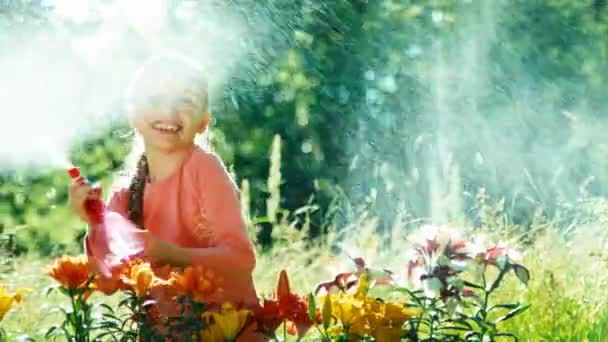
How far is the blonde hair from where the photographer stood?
78.9 inches

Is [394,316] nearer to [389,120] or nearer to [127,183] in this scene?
[127,183]

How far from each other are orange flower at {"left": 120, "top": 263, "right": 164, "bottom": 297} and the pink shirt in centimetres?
18

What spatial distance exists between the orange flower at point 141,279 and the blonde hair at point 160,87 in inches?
11.7

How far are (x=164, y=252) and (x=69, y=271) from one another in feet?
0.52

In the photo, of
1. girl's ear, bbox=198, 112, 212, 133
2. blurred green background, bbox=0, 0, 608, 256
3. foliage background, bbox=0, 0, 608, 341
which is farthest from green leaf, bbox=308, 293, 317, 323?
blurred green background, bbox=0, 0, 608, 256

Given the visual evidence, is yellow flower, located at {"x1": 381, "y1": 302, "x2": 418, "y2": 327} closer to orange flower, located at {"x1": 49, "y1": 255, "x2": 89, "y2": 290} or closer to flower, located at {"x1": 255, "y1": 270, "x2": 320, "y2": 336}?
flower, located at {"x1": 255, "y1": 270, "x2": 320, "y2": 336}

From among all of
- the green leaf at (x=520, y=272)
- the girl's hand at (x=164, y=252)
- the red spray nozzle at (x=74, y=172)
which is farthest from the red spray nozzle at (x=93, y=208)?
the green leaf at (x=520, y=272)

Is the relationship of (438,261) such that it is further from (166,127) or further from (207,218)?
(166,127)

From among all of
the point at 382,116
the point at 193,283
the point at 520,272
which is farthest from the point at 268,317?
the point at 382,116

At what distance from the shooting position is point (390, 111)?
218 inches

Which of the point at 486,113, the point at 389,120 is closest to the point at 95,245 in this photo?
the point at 389,120

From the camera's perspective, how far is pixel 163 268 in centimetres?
187

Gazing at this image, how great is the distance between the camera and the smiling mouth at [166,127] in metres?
2.00

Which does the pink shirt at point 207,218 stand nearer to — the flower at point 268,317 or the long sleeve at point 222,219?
the long sleeve at point 222,219
